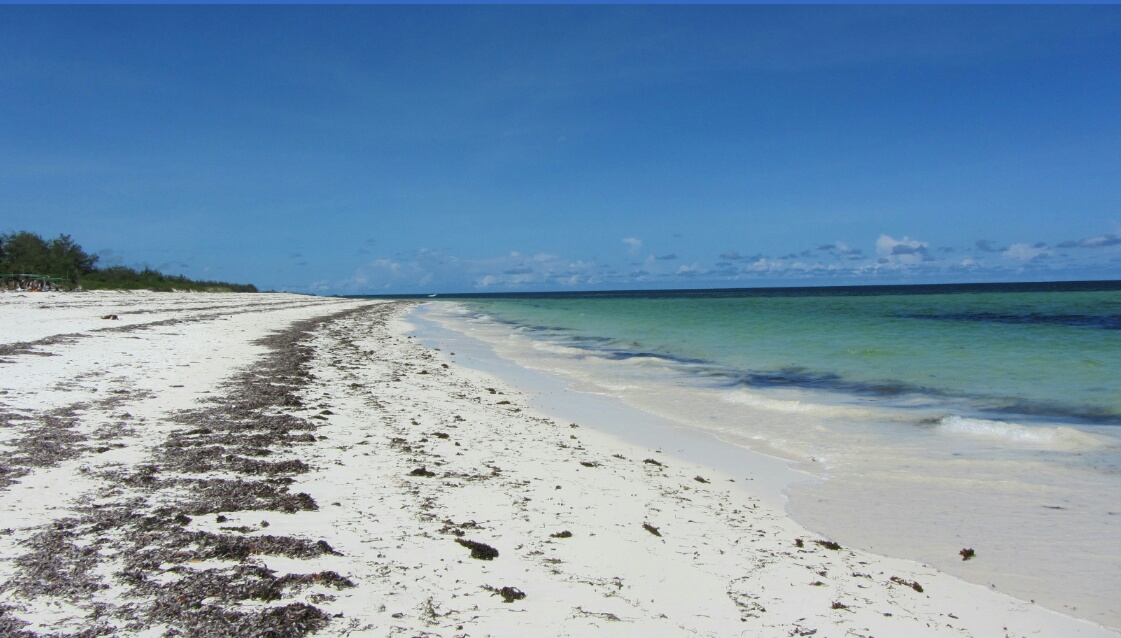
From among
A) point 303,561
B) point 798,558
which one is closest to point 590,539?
point 798,558

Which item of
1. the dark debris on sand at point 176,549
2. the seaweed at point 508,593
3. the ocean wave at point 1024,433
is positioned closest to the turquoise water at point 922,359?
the ocean wave at point 1024,433

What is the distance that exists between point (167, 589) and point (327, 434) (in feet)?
12.5

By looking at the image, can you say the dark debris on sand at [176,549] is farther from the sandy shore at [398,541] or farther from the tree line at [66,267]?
the tree line at [66,267]

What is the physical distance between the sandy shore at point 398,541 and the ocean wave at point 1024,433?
4490mm

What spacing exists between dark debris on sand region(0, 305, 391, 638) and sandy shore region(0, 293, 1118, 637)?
0.01 metres

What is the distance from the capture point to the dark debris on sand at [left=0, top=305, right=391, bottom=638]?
2.86 meters

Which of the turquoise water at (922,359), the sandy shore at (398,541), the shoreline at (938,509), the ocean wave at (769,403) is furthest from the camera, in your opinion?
the turquoise water at (922,359)

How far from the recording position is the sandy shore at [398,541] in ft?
10.0

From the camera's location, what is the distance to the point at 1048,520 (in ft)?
16.7

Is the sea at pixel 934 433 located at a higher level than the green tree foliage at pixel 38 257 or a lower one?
lower

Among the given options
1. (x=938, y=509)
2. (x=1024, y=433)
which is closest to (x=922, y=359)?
(x=1024, y=433)

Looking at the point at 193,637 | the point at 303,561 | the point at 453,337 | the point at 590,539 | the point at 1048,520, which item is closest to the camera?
the point at 193,637

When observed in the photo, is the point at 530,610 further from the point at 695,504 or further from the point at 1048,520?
the point at 1048,520

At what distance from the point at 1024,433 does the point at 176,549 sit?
951cm
